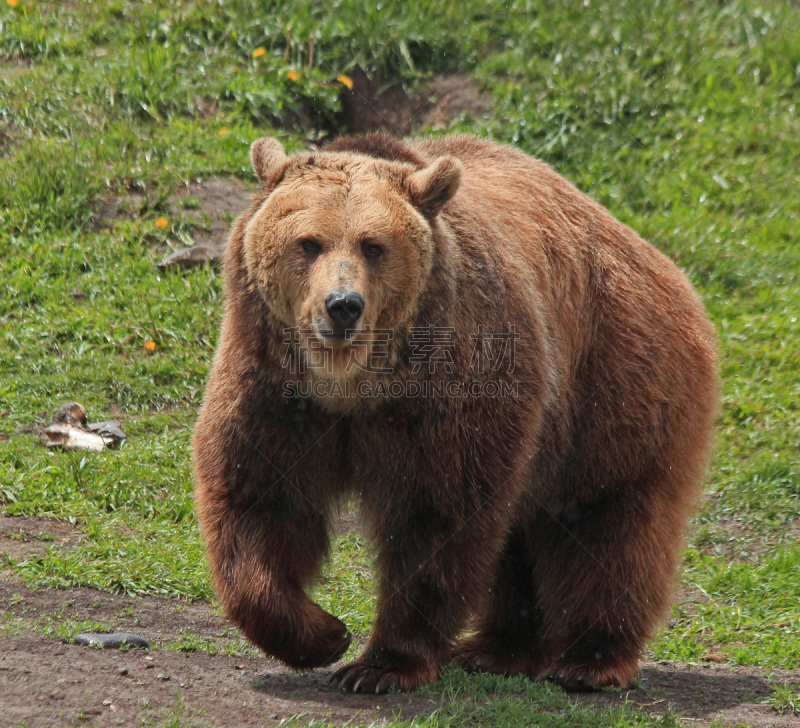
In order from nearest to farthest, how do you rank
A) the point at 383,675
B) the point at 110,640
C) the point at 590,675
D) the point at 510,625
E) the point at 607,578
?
the point at 383,675 → the point at 110,640 → the point at 590,675 → the point at 607,578 → the point at 510,625

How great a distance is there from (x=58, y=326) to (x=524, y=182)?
3685mm

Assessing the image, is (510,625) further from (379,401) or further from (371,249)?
(371,249)

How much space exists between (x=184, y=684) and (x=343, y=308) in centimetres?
148

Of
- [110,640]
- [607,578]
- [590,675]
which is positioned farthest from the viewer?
[607,578]

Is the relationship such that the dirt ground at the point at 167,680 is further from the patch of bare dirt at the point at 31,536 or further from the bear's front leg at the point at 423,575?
the bear's front leg at the point at 423,575

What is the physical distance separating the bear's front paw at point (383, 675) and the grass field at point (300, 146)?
0.09m

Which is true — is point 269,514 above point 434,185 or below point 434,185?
below

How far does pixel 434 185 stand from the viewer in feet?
14.1

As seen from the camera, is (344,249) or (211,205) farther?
(211,205)

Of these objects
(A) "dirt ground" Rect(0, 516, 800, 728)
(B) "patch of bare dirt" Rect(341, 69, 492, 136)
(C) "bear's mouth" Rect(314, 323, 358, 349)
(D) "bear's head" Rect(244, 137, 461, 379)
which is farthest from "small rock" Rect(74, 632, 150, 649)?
(B) "patch of bare dirt" Rect(341, 69, 492, 136)

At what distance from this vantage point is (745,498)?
6613 mm

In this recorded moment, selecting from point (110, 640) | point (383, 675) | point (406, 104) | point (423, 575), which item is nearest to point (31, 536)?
point (110, 640)

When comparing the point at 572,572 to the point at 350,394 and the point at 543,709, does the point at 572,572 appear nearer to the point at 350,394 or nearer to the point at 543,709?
the point at 543,709

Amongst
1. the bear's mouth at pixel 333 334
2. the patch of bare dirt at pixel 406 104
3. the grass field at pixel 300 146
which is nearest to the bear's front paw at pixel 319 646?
the grass field at pixel 300 146
